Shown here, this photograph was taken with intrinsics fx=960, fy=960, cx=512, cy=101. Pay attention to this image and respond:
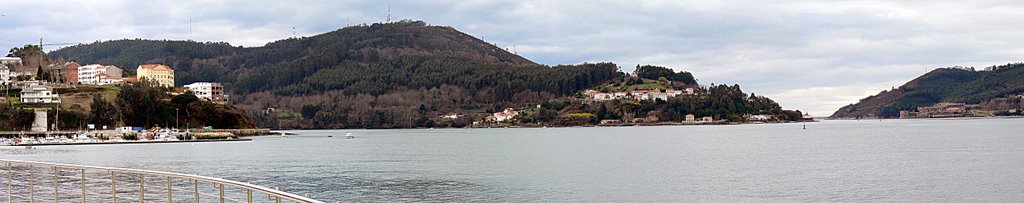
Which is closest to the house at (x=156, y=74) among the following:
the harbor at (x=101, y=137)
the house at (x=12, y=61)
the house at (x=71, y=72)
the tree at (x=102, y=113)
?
the house at (x=71, y=72)

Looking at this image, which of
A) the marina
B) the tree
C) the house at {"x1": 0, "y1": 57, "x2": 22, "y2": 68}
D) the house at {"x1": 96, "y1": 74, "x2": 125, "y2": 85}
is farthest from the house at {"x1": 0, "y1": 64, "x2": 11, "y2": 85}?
the marina

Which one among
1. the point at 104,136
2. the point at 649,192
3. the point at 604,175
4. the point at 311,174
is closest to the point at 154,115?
the point at 104,136

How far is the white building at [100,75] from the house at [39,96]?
27354mm

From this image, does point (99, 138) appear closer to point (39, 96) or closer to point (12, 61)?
point (39, 96)

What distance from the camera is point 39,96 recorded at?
115625mm

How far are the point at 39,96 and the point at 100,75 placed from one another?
35.6 metres

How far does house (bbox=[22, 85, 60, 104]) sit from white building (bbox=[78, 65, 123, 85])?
27.4 meters

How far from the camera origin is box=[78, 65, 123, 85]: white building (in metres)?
148

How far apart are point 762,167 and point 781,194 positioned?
17313 millimetres

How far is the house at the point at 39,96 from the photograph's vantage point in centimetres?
11481

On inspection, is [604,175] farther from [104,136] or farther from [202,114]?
[202,114]

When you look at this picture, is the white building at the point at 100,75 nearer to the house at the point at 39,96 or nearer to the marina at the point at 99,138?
the house at the point at 39,96

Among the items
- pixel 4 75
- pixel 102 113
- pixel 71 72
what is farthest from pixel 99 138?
pixel 71 72

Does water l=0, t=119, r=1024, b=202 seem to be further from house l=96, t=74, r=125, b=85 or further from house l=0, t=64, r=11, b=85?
house l=96, t=74, r=125, b=85
